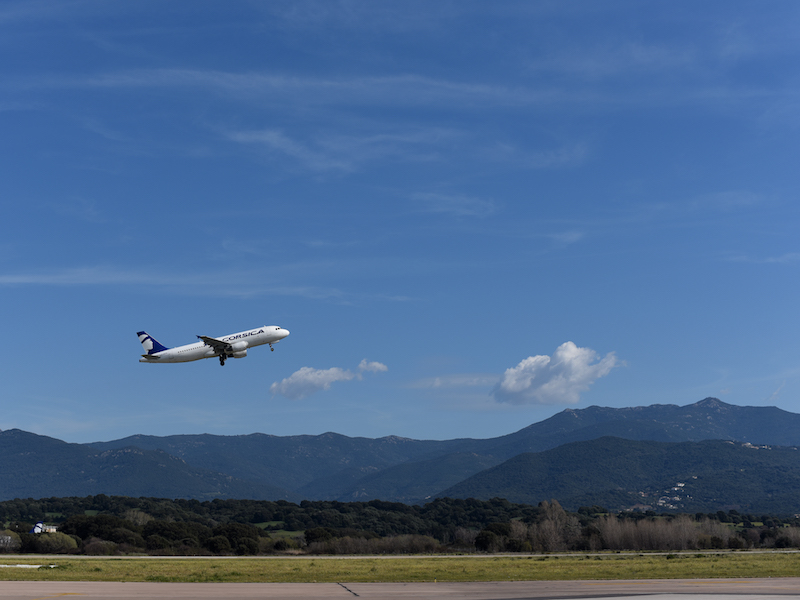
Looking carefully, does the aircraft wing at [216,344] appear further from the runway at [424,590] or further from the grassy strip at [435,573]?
the runway at [424,590]

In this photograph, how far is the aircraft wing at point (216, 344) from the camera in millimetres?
99000

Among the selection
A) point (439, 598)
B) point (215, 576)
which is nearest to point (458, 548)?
point (215, 576)

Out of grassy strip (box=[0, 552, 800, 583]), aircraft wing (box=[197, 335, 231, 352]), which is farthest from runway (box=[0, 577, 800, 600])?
aircraft wing (box=[197, 335, 231, 352])

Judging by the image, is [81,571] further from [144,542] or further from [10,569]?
[144,542]

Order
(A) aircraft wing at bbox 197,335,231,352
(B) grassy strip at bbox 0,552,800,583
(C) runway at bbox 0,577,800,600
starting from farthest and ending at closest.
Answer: (A) aircraft wing at bbox 197,335,231,352 < (B) grassy strip at bbox 0,552,800,583 < (C) runway at bbox 0,577,800,600

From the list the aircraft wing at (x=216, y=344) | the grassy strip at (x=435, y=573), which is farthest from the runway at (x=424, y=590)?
the aircraft wing at (x=216, y=344)

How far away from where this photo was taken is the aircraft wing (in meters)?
99.0

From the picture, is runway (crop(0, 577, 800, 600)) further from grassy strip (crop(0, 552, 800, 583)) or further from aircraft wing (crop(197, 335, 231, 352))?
aircraft wing (crop(197, 335, 231, 352))

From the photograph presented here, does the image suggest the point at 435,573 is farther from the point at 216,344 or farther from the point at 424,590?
the point at 216,344

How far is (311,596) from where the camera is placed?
4269cm

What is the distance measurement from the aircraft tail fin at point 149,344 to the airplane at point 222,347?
2.34 meters

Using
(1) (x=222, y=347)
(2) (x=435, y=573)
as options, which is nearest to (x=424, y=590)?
(2) (x=435, y=573)

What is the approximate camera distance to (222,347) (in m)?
100

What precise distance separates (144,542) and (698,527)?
106432 millimetres
